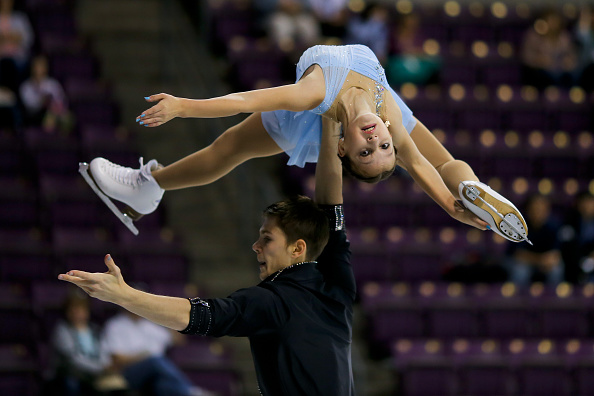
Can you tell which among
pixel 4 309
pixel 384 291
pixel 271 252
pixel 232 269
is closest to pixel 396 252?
pixel 384 291

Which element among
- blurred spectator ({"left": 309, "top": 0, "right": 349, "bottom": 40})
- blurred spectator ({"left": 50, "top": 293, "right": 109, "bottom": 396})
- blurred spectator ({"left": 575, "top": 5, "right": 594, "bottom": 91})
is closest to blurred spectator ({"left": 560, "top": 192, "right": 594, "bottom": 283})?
blurred spectator ({"left": 575, "top": 5, "right": 594, "bottom": 91})

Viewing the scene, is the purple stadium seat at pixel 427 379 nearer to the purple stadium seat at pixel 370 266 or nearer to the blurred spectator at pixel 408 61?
the purple stadium seat at pixel 370 266

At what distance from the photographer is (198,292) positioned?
7.54 m

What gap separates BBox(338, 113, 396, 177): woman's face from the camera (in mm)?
3770

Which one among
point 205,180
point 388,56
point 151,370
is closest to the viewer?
point 205,180

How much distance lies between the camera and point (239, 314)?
128 inches

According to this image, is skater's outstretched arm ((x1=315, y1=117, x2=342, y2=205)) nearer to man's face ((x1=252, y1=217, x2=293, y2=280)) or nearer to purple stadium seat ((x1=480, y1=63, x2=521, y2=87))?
→ man's face ((x1=252, y1=217, x2=293, y2=280))

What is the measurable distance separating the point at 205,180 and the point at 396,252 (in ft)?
12.0

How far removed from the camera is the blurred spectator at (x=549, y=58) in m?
10.1

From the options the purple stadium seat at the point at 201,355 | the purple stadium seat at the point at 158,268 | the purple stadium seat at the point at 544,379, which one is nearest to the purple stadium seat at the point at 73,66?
the purple stadium seat at the point at 158,268

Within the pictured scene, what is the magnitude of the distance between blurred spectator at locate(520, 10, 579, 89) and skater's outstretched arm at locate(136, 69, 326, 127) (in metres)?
6.62

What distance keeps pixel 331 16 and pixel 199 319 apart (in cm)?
727

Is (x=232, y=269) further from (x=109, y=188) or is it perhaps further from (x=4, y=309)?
(x=109, y=188)

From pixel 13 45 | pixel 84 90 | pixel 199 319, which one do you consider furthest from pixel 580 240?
pixel 199 319
